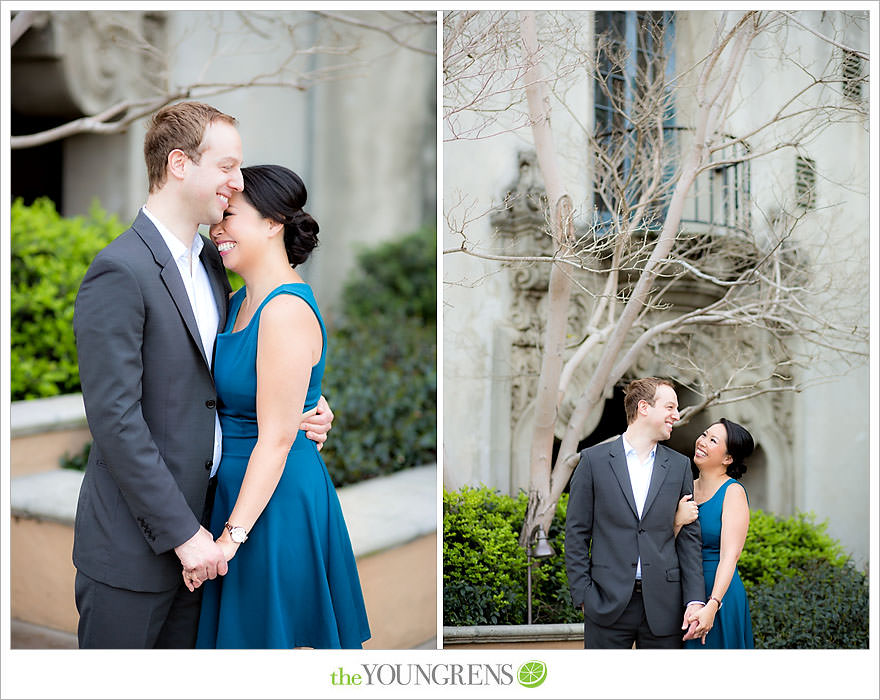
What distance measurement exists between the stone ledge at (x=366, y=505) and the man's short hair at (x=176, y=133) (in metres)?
1.89

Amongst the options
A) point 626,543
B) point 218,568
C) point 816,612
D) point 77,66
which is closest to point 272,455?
point 218,568

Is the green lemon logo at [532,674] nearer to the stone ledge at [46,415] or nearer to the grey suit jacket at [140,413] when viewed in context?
the grey suit jacket at [140,413]

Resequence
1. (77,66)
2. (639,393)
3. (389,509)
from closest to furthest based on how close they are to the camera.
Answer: (639,393) < (389,509) < (77,66)

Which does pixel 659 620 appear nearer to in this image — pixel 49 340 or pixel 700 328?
pixel 700 328

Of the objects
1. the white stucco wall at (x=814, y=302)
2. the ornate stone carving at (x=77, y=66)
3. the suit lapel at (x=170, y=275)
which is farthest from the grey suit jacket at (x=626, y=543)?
the ornate stone carving at (x=77, y=66)

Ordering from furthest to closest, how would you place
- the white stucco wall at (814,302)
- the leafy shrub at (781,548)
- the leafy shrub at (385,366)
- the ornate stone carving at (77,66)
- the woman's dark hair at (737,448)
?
the ornate stone carving at (77,66), the leafy shrub at (385,366), the leafy shrub at (781,548), the white stucco wall at (814,302), the woman's dark hair at (737,448)

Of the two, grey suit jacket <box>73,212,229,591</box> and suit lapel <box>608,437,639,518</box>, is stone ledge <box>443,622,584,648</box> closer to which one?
suit lapel <box>608,437,639,518</box>

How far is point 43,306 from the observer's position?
15.6 ft

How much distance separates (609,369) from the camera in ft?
11.2

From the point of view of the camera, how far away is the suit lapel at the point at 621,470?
296 cm

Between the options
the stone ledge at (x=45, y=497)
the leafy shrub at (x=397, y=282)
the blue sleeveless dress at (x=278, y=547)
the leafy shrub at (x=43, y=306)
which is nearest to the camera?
the blue sleeveless dress at (x=278, y=547)

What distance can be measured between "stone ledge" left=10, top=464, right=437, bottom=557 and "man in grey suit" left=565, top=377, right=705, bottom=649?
109 centimetres

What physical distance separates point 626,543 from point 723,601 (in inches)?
19.4

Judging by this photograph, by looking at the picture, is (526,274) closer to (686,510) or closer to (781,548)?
(686,510)
